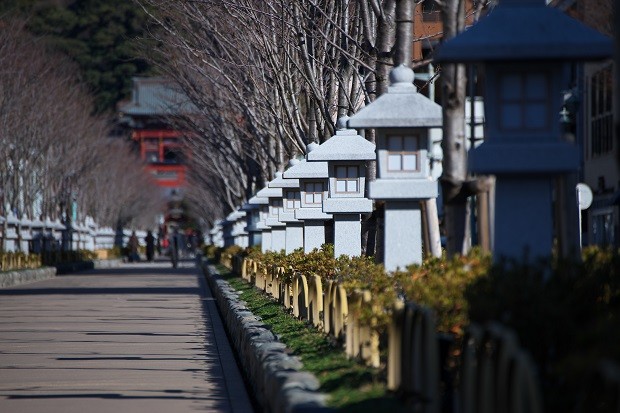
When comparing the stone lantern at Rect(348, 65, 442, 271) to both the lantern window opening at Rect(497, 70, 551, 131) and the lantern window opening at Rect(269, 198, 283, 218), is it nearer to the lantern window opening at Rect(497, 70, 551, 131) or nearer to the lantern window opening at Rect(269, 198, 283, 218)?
the lantern window opening at Rect(497, 70, 551, 131)

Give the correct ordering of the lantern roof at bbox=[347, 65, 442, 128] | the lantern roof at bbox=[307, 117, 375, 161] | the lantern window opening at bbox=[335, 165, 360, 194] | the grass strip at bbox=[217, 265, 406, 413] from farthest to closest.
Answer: the lantern window opening at bbox=[335, 165, 360, 194] < the lantern roof at bbox=[307, 117, 375, 161] < the lantern roof at bbox=[347, 65, 442, 128] < the grass strip at bbox=[217, 265, 406, 413]

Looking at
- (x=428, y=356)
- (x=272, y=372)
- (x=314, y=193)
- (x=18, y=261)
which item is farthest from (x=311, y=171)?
(x=18, y=261)

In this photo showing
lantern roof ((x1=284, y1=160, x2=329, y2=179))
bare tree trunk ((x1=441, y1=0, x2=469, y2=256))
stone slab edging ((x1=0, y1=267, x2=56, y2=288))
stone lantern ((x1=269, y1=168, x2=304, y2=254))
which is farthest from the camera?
stone slab edging ((x1=0, y1=267, x2=56, y2=288))

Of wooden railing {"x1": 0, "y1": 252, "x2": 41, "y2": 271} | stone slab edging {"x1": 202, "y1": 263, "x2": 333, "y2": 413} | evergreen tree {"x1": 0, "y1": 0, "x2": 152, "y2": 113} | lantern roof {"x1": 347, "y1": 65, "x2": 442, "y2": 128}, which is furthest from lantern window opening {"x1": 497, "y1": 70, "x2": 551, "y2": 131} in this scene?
evergreen tree {"x1": 0, "y1": 0, "x2": 152, "y2": 113}

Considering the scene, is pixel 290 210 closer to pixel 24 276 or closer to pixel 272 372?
pixel 272 372

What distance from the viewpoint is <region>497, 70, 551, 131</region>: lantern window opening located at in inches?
408

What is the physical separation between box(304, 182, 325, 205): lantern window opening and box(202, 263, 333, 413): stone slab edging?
502 cm

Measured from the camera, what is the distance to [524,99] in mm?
10359

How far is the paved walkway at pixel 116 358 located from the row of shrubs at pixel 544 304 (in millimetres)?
2828

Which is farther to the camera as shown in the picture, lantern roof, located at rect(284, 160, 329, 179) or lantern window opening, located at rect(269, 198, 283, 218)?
lantern window opening, located at rect(269, 198, 283, 218)

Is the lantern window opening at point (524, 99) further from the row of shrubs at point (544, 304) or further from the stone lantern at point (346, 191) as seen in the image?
the stone lantern at point (346, 191)

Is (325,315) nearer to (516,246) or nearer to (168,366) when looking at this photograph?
(168,366)

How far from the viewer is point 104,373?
15.2 metres

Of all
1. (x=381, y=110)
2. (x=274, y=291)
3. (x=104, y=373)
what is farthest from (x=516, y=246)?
(x=274, y=291)
